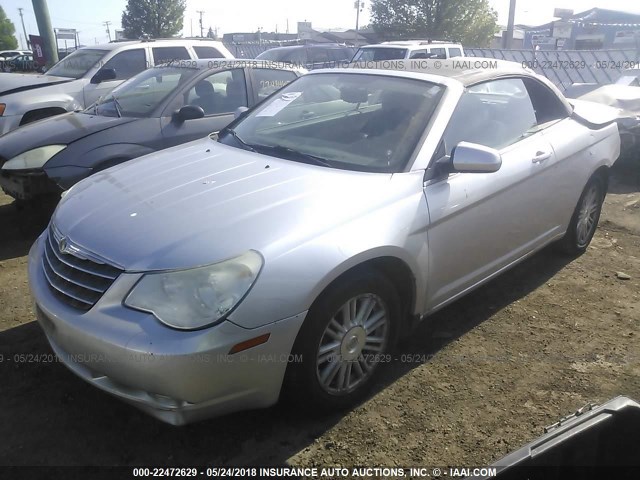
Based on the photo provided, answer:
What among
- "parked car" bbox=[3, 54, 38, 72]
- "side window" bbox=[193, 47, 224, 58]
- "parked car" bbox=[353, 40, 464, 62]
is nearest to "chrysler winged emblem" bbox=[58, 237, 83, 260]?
"side window" bbox=[193, 47, 224, 58]

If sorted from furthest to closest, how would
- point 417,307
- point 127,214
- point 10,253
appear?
point 10,253 → point 417,307 → point 127,214

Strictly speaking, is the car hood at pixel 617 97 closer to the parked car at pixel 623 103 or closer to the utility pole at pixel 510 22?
the parked car at pixel 623 103

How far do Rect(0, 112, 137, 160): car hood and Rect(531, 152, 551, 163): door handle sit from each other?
3.69 meters

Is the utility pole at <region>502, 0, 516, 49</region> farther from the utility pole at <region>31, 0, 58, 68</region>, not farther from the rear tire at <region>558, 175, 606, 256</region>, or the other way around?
the rear tire at <region>558, 175, 606, 256</region>

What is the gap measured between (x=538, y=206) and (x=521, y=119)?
0.65 m

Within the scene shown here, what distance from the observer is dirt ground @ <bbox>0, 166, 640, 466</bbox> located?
2516mm

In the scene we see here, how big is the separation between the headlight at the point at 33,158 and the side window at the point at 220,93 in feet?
4.43

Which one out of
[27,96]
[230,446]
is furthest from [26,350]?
[27,96]

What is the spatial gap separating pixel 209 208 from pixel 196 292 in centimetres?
54

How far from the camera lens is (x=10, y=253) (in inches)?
191

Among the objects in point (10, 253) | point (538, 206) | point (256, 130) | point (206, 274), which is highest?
point (256, 130)

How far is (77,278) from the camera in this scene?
246 cm

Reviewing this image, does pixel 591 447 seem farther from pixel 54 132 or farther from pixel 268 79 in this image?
pixel 268 79

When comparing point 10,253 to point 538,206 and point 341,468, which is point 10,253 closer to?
point 341,468
